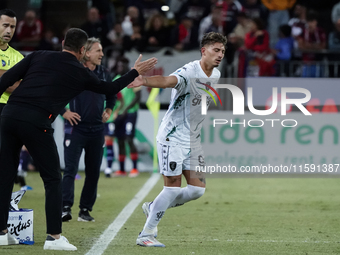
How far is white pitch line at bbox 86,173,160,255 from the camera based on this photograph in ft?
18.0

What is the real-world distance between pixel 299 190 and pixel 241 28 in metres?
6.23

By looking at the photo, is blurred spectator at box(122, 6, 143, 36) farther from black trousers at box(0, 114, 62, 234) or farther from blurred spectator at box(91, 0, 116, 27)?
black trousers at box(0, 114, 62, 234)

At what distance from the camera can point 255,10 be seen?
16.6 m

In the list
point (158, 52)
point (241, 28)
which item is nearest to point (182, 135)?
point (158, 52)

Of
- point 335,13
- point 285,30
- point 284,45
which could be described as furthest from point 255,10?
point 335,13

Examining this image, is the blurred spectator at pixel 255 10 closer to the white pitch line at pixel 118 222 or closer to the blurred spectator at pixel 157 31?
the blurred spectator at pixel 157 31

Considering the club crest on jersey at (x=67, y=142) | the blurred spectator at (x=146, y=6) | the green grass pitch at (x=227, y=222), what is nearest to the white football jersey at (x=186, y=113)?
the green grass pitch at (x=227, y=222)

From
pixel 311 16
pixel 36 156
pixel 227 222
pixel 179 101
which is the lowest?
pixel 227 222

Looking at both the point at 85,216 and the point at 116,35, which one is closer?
the point at 85,216

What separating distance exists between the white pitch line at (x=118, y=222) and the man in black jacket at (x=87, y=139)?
1.45 ft

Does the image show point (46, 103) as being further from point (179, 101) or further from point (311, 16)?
point (311, 16)

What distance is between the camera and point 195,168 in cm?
586

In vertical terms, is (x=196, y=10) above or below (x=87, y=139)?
above

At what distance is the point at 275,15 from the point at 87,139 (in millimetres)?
10884
